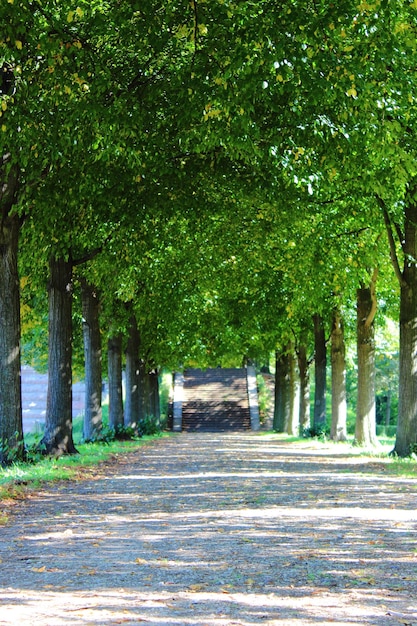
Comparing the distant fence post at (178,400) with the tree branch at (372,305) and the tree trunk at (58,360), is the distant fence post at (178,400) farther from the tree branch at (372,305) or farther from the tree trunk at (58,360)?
the tree trunk at (58,360)

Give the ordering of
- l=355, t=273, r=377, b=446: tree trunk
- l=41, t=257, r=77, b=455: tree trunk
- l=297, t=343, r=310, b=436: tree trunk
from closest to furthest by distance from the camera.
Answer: l=41, t=257, r=77, b=455: tree trunk
l=355, t=273, r=377, b=446: tree trunk
l=297, t=343, r=310, b=436: tree trunk

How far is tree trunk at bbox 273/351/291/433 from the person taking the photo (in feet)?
136

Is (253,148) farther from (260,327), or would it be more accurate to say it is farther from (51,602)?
(260,327)

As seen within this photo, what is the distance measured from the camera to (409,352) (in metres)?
19.2

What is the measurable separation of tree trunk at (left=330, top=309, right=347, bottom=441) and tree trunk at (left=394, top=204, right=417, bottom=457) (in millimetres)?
9628

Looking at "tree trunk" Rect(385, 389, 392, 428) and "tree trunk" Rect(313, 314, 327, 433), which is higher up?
"tree trunk" Rect(313, 314, 327, 433)

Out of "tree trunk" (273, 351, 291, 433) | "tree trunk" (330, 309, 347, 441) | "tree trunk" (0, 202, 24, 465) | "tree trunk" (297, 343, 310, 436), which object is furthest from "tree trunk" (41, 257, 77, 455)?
"tree trunk" (273, 351, 291, 433)

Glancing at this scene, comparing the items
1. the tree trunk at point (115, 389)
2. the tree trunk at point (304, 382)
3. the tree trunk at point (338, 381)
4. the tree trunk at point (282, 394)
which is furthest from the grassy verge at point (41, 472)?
the tree trunk at point (282, 394)

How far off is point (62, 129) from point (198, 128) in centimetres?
200

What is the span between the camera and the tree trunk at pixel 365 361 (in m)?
25.1

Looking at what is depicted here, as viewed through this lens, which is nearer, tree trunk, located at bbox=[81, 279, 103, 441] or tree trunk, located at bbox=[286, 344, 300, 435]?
tree trunk, located at bbox=[81, 279, 103, 441]

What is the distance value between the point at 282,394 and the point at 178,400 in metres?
12.0

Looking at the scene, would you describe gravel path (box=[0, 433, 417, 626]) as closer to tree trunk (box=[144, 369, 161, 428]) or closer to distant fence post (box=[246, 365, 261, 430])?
tree trunk (box=[144, 369, 161, 428])

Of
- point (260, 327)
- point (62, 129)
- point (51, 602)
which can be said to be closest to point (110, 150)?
point (62, 129)
